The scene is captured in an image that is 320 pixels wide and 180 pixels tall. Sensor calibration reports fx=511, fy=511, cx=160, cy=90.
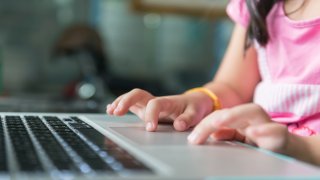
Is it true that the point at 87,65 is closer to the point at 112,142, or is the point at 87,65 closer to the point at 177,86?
the point at 177,86

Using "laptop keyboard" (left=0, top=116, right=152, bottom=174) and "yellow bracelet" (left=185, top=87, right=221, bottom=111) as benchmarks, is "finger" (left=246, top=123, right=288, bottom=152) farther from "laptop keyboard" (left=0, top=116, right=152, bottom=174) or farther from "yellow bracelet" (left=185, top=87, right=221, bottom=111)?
"yellow bracelet" (left=185, top=87, right=221, bottom=111)

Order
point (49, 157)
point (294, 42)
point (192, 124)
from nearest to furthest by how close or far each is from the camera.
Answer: point (49, 157)
point (192, 124)
point (294, 42)

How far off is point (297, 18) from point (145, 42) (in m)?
1.81

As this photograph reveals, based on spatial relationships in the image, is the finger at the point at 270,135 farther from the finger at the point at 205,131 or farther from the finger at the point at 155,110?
the finger at the point at 155,110

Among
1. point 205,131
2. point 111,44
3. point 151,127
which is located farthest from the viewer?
point 111,44

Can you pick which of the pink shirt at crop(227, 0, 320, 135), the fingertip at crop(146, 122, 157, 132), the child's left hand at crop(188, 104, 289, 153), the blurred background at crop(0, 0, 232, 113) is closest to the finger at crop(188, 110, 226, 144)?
the child's left hand at crop(188, 104, 289, 153)

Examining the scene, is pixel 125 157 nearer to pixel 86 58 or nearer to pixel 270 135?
pixel 270 135

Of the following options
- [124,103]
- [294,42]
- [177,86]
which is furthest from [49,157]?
[177,86]

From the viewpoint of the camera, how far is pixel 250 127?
51cm

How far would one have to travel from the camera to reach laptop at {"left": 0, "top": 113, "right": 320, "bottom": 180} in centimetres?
36

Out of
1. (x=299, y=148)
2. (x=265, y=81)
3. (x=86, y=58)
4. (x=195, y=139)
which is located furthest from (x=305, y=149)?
(x=86, y=58)

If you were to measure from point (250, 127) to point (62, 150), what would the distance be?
188 mm

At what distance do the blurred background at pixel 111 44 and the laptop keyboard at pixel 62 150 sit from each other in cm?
Answer: 168

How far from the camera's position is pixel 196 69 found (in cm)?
266
